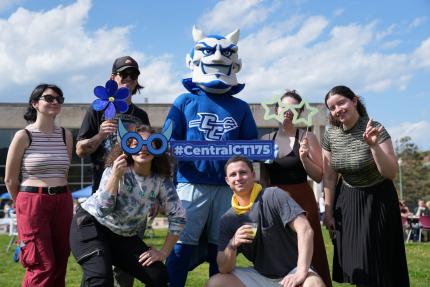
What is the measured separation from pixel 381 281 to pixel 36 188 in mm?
2699

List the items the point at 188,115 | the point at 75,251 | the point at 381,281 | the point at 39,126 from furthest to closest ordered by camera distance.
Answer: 1. the point at 188,115
2. the point at 39,126
3. the point at 381,281
4. the point at 75,251

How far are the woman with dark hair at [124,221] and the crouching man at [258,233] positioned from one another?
0.38m

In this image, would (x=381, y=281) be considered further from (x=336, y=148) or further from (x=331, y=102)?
(x=331, y=102)

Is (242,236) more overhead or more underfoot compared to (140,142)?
more underfoot

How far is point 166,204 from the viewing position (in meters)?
3.76

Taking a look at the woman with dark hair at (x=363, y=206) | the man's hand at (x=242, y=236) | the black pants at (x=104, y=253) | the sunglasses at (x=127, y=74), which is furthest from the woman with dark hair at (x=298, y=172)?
the black pants at (x=104, y=253)

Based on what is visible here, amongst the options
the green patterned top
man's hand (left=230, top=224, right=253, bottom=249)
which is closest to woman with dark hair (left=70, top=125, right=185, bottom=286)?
man's hand (left=230, top=224, right=253, bottom=249)

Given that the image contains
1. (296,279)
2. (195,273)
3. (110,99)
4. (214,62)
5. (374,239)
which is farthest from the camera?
(195,273)

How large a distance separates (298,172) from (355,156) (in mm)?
612

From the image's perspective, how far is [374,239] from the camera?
12.9ft

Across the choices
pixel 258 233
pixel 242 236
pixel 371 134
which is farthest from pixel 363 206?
pixel 242 236

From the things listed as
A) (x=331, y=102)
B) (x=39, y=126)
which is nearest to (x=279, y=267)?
(x=331, y=102)

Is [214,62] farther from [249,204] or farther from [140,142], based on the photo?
[249,204]

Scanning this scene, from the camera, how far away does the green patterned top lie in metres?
3.91
